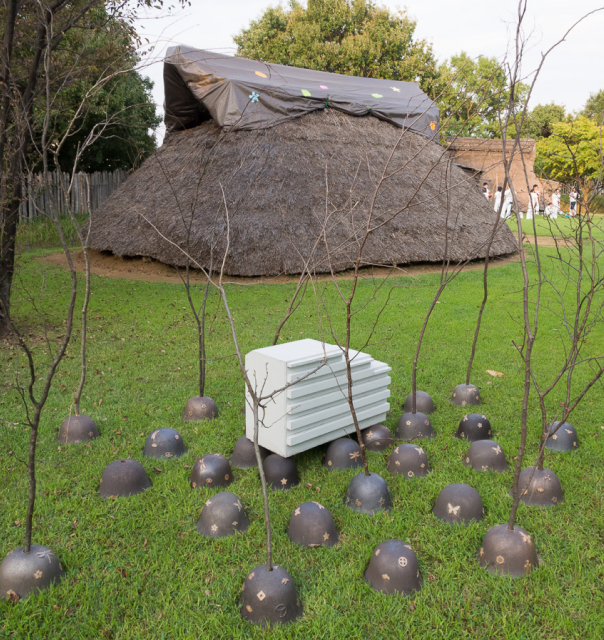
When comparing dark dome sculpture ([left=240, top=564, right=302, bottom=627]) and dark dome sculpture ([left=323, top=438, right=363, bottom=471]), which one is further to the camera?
dark dome sculpture ([left=323, top=438, right=363, bottom=471])

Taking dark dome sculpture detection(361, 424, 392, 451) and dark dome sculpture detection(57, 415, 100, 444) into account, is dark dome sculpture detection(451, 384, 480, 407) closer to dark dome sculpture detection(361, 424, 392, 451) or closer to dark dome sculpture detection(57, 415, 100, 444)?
dark dome sculpture detection(361, 424, 392, 451)

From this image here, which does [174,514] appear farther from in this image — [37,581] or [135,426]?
[135,426]

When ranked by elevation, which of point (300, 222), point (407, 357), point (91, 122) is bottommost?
point (407, 357)

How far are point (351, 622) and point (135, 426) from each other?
2.61m

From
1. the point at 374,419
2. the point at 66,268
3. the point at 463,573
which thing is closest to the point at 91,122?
the point at 66,268

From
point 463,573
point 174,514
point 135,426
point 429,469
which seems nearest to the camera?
point 463,573

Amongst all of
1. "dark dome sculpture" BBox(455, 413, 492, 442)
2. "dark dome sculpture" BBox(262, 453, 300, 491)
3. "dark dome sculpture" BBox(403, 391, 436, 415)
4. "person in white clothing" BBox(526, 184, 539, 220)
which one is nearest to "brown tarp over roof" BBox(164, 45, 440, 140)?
"person in white clothing" BBox(526, 184, 539, 220)

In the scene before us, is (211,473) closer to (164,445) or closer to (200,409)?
(164,445)

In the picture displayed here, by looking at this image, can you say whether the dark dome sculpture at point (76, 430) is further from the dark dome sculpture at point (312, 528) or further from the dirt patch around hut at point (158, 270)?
the dirt patch around hut at point (158, 270)

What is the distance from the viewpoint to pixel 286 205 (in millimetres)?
10531

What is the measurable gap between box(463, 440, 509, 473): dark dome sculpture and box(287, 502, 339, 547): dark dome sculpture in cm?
129

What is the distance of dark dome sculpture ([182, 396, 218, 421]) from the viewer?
4492 millimetres

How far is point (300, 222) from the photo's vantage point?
34.1 feet

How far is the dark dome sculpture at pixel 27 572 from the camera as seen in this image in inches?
97.5
